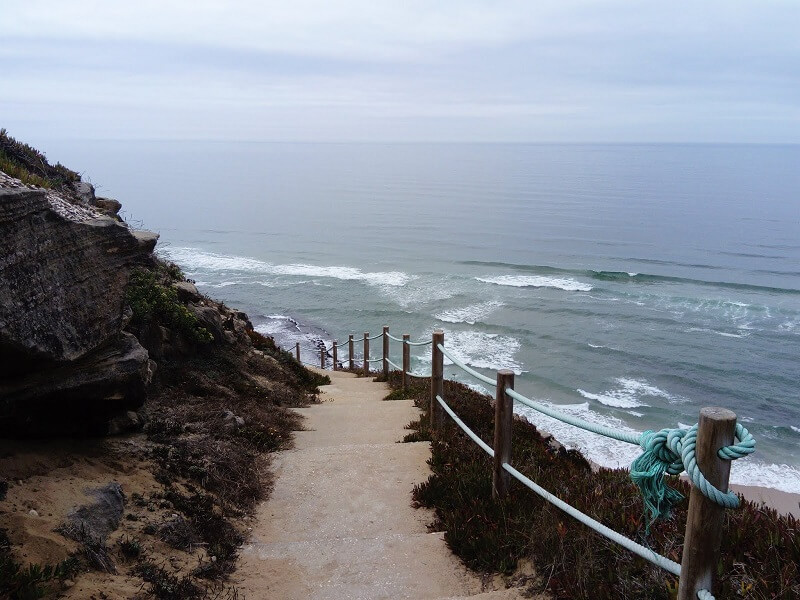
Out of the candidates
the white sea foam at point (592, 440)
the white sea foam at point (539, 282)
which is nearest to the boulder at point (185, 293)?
the white sea foam at point (592, 440)

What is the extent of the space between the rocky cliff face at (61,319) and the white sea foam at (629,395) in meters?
18.8

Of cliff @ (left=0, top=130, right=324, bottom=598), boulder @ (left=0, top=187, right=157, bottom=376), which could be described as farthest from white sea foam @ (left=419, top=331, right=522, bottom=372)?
boulder @ (left=0, top=187, right=157, bottom=376)

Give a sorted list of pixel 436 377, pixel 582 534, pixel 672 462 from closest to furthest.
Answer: pixel 672 462, pixel 582 534, pixel 436 377

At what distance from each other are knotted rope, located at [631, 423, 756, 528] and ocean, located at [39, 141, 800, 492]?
1289 cm

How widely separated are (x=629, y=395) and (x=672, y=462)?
2071 cm

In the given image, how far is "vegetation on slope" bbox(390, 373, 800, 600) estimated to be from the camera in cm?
299

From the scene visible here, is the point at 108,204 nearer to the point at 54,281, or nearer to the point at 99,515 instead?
the point at 54,281

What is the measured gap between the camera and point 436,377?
659cm

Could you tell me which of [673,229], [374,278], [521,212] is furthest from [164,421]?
[521,212]

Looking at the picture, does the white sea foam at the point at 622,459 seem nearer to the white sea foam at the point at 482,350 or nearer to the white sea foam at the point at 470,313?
the white sea foam at the point at 482,350

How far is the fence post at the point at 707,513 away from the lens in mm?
2215

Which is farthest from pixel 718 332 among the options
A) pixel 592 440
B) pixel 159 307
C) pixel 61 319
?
pixel 61 319

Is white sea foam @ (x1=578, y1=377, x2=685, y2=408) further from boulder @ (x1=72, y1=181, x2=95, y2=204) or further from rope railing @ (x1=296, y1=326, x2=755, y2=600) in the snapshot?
rope railing @ (x1=296, y1=326, x2=755, y2=600)

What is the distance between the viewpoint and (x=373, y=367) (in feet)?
81.7
